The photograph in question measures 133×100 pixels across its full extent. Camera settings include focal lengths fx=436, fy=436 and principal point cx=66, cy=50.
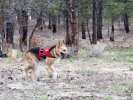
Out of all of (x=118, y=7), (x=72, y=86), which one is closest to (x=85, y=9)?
(x=118, y=7)

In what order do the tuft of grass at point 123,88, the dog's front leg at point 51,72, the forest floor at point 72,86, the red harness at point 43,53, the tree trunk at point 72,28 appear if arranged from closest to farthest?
1. the forest floor at point 72,86
2. the tuft of grass at point 123,88
3. the red harness at point 43,53
4. the dog's front leg at point 51,72
5. the tree trunk at point 72,28

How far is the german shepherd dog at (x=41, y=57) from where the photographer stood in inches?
443

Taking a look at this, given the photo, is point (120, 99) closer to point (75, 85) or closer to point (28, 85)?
point (75, 85)

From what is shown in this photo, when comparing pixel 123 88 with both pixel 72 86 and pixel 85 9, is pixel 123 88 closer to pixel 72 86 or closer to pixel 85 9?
pixel 72 86

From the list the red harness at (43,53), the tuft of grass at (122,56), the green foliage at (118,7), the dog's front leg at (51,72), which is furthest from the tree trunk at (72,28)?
the green foliage at (118,7)

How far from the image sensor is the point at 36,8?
76.7 ft

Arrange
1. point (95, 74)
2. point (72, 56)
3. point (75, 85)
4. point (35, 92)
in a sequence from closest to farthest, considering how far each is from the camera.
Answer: point (35, 92) → point (75, 85) → point (95, 74) → point (72, 56)

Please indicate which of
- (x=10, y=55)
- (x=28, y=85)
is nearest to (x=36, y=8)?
(x=10, y=55)

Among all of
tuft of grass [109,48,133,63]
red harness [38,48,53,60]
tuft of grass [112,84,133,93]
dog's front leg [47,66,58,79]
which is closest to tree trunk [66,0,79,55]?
tuft of grass [109,48,133,63]

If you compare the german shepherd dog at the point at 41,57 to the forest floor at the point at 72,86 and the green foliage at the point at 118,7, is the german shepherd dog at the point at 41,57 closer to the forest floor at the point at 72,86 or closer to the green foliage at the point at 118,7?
the forest floor at the point at 72,86

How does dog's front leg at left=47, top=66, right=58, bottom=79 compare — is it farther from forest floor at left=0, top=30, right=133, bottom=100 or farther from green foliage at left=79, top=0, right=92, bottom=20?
green foliage at left=79, top=0, right=92, bottom=20

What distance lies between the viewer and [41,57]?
443 inches

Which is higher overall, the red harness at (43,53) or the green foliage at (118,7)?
the green foliage at (118,7)

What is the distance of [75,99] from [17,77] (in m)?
3.98
